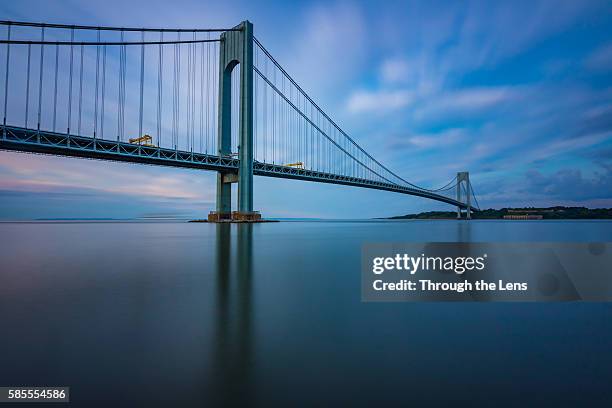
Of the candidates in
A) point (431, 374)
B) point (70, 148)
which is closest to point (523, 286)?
point (431, 374)

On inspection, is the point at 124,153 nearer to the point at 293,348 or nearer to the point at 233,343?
the point at 233,343

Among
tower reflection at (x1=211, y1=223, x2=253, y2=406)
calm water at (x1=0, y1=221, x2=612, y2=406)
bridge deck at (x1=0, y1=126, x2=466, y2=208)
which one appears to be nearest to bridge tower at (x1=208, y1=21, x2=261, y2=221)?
bridge deck at (x1=0, y1=126, x2=466, y2=208)

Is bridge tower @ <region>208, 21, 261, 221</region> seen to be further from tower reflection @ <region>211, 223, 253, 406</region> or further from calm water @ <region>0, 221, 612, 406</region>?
calm water @ <region>0, 221, 612, 406</region>

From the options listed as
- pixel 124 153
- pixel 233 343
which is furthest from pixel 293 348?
pixel 124 153

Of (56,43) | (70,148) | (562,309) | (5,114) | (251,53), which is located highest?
(251,53)

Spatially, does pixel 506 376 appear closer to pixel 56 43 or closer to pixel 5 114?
pixel 5 114

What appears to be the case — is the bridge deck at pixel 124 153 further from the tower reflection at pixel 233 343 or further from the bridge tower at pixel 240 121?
the tower reflection at pixel 233 343
